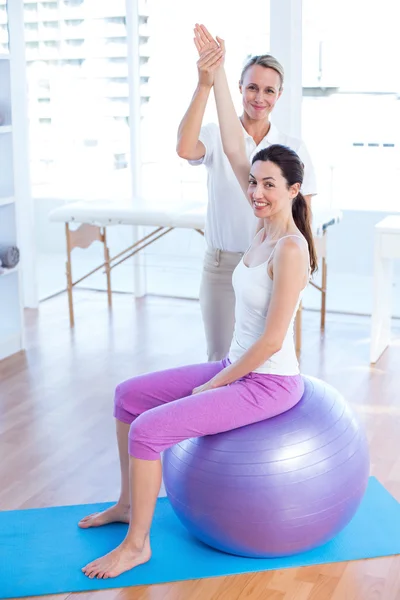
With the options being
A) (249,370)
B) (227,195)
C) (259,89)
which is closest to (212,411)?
(249,370)

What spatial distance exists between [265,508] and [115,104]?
344 cm

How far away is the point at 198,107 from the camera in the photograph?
244 centimetres

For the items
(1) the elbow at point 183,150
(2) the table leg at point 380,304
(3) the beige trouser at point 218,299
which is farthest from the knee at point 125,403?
(2) the table leg at point 380,304

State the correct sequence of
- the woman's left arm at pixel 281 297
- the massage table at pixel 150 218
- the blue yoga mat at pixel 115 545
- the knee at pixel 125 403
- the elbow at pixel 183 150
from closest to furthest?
the woman's left arm at pixel 281 297 < the blue yoga mat at pixel 115 545 < the knee at pixel 125 403 < the elbow at pixel 183 150 < the massage table at pixel 150 218

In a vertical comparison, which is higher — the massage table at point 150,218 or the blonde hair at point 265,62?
the blonde hair at point 265,62

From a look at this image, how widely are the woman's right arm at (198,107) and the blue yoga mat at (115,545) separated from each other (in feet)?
3.58

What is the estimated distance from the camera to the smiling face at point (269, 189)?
2.29 m

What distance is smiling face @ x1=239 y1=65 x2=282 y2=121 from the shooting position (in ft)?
8.30

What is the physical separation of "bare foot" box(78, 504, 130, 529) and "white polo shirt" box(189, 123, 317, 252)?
2.79 feet

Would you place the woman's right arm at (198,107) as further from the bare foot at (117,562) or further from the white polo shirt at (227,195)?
the bare foot at (117,562)

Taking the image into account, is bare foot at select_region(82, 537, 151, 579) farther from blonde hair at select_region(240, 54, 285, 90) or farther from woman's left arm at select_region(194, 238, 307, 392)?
blonde hair at select_region(240, 54, 285, 90)

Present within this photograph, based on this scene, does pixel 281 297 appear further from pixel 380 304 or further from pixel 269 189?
pixel 380 304

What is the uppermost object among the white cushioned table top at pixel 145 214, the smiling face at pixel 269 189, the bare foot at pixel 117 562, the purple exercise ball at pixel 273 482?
the smiling face at pixel 269 189

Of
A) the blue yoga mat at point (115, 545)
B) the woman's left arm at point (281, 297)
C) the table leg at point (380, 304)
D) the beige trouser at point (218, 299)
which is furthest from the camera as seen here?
the table leg at point (380, 304)
